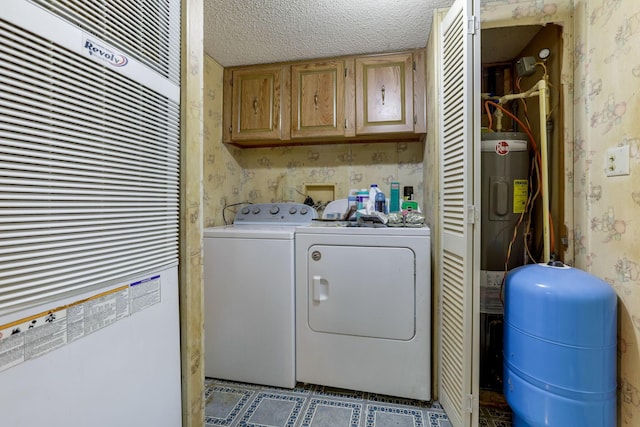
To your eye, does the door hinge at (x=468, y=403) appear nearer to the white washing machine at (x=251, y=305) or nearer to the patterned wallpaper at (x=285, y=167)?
the white washing machine at (x=251, y=305)

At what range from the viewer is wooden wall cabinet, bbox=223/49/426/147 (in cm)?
205

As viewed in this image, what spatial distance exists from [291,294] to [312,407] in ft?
2.08

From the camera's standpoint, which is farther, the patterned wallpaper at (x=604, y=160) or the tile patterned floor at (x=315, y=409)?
the tile patterned floor at (x=315, y=409)

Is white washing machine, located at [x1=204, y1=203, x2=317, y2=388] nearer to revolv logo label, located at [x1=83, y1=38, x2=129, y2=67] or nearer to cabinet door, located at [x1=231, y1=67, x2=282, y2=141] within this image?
cabinet door, located at [x1=231, y1=67, x2=282, y2=141]

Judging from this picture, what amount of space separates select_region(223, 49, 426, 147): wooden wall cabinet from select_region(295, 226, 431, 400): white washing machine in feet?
2.85

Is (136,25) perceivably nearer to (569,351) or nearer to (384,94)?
(384,94)

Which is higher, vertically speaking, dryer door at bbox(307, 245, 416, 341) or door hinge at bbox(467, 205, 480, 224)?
door hinge at bbox(467, 205, 480, 224)

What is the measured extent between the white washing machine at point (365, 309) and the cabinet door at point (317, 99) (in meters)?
0.87

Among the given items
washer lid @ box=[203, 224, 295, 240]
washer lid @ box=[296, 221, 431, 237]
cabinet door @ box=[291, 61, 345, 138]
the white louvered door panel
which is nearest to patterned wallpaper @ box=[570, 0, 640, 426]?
the white louvered door panel

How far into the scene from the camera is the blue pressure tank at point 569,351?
1098 millimetres

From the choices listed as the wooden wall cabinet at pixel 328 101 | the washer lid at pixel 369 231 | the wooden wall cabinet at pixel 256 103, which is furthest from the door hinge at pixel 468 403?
the wooden wall cabinet at pixel 256 103

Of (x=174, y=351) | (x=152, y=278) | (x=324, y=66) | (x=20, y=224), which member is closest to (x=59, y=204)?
(x=20, y=224)

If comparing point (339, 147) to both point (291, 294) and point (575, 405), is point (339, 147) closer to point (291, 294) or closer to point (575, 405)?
point (291, 294)

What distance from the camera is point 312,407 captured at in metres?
1.63
